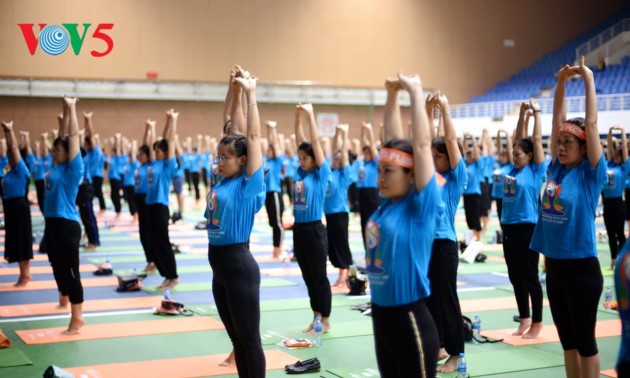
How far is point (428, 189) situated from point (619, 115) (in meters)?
13.3

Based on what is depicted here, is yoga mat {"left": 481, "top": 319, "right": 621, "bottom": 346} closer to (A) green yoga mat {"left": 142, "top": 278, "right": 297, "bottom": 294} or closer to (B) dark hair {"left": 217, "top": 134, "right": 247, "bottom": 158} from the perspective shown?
(B) dark hair {"left": 217, "top": 134, "right": 247, "bottom": 158}

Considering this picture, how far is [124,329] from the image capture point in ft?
27.7

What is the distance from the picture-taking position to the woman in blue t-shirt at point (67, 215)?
8.02 metres

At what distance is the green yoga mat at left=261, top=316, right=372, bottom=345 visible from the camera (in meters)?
8.03

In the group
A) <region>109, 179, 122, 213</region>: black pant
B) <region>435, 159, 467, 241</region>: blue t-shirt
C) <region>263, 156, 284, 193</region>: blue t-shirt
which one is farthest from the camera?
<region>109, 179, 122, 213</region>: black pant

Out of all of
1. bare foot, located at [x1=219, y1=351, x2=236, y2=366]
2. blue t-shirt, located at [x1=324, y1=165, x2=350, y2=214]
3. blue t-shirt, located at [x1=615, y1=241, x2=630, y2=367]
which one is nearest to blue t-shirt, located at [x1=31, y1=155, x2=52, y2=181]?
blue t-shirt, located at [x1=324, y1=165, x2=350, y2=214]

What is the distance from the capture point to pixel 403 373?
3926 mm

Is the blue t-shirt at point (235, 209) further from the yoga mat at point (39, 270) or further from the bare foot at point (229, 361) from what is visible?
the yoga mat at point (39, 270)

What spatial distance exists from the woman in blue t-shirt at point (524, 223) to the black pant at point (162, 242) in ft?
16.7

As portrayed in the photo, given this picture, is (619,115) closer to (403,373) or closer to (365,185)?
(365,185)

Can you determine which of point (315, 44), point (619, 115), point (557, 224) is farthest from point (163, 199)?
point (315, 44)

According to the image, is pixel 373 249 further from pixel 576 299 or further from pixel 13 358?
pixel 13 358

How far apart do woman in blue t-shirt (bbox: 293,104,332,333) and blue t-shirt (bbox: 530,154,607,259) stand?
9.91ft

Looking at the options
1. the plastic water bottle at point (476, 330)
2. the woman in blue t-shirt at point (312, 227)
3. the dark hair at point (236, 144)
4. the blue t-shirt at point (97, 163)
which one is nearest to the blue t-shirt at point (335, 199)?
the woman in blue t-shirt at point (312, 227)
